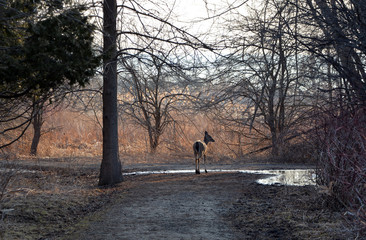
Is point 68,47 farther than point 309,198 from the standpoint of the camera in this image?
Yes

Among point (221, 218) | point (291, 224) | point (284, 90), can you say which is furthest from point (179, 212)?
point (284, 90)

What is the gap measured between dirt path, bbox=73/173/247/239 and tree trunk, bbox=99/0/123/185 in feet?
2.98

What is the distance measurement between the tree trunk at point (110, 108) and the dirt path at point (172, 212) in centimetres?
91

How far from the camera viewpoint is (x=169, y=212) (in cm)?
977

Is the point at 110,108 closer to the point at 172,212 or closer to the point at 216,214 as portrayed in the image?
the point at 172,212

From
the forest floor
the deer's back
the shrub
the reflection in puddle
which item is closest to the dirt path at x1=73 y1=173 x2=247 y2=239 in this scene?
the forest floor

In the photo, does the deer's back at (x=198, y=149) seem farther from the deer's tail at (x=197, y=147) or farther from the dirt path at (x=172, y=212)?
the dirt path at (x=172, y=212)

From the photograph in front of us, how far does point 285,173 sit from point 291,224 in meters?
9.27

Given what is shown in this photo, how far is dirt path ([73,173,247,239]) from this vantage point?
26.0 feet

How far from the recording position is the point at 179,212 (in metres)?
9.76

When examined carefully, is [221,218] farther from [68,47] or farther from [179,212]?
[68,47]

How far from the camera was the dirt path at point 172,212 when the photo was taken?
7.93 metres

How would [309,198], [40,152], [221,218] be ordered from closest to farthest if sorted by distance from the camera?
[221,218] → [309,198] → [40,152]

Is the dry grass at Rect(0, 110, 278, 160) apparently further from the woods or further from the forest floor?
the forest floor
